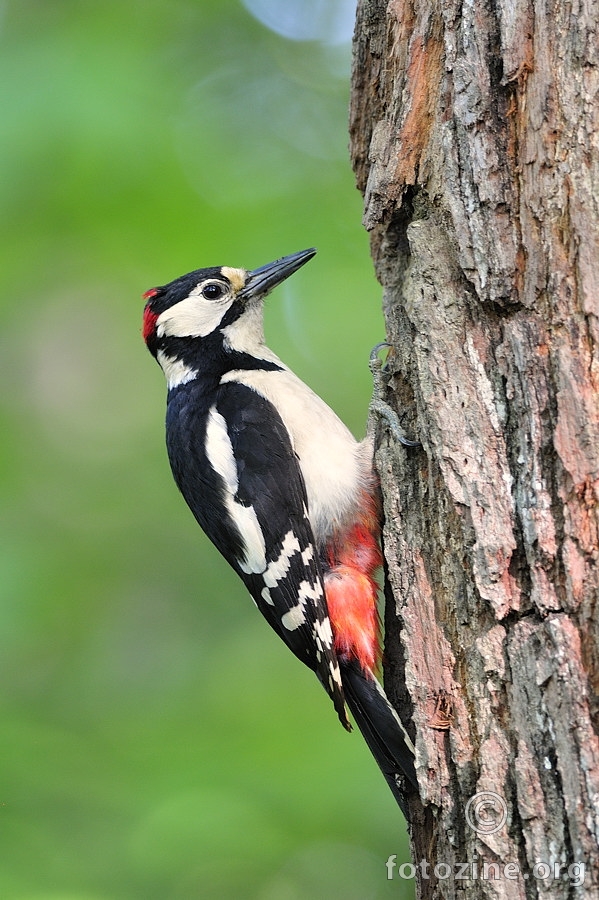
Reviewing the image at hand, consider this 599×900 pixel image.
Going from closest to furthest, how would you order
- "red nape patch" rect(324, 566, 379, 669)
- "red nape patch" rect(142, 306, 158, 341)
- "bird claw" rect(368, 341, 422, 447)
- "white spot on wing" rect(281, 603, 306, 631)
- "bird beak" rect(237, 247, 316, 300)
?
"bird claw" rect(368, 341, 422, 447) < "red nape patch" rect(324, 566, 379, 669) < "white spot on wing" rect(281, 603, 306, 631) < "bird beak" rect(237, 247, 316, 300) < "red nape patch" rect(142, 306, 158, 341)

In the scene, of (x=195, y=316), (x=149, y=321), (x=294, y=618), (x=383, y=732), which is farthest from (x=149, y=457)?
(x=383, y=732)

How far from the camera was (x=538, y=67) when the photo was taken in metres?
1.88

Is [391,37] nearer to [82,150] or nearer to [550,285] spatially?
[550,285]

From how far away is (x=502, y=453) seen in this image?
1.80m

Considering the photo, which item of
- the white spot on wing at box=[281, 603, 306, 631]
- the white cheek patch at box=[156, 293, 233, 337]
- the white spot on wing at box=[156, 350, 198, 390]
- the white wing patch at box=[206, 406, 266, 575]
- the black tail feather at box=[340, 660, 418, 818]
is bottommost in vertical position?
the black tail feather at box=[340, 660, 418, 818]

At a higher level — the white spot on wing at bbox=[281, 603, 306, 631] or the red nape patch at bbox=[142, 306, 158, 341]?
the red nape patch at bbox=[142, 306, 158, 341]

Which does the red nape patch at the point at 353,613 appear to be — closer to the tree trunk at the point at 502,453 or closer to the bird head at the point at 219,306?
the tree trunk at the point at 502,453

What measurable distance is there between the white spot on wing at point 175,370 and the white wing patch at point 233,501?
14.4 inches

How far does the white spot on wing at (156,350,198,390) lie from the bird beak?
344mm

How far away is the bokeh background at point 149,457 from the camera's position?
2.73m

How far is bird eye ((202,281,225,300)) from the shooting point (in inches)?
131

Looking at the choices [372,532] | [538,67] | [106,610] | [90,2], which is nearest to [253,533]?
[372,532]

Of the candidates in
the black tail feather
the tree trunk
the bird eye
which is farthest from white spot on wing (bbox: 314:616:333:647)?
the bird eye

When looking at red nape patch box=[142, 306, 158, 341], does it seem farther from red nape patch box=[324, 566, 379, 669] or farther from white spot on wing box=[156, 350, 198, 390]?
red nape patch box=[324, 566, 379, 669]
